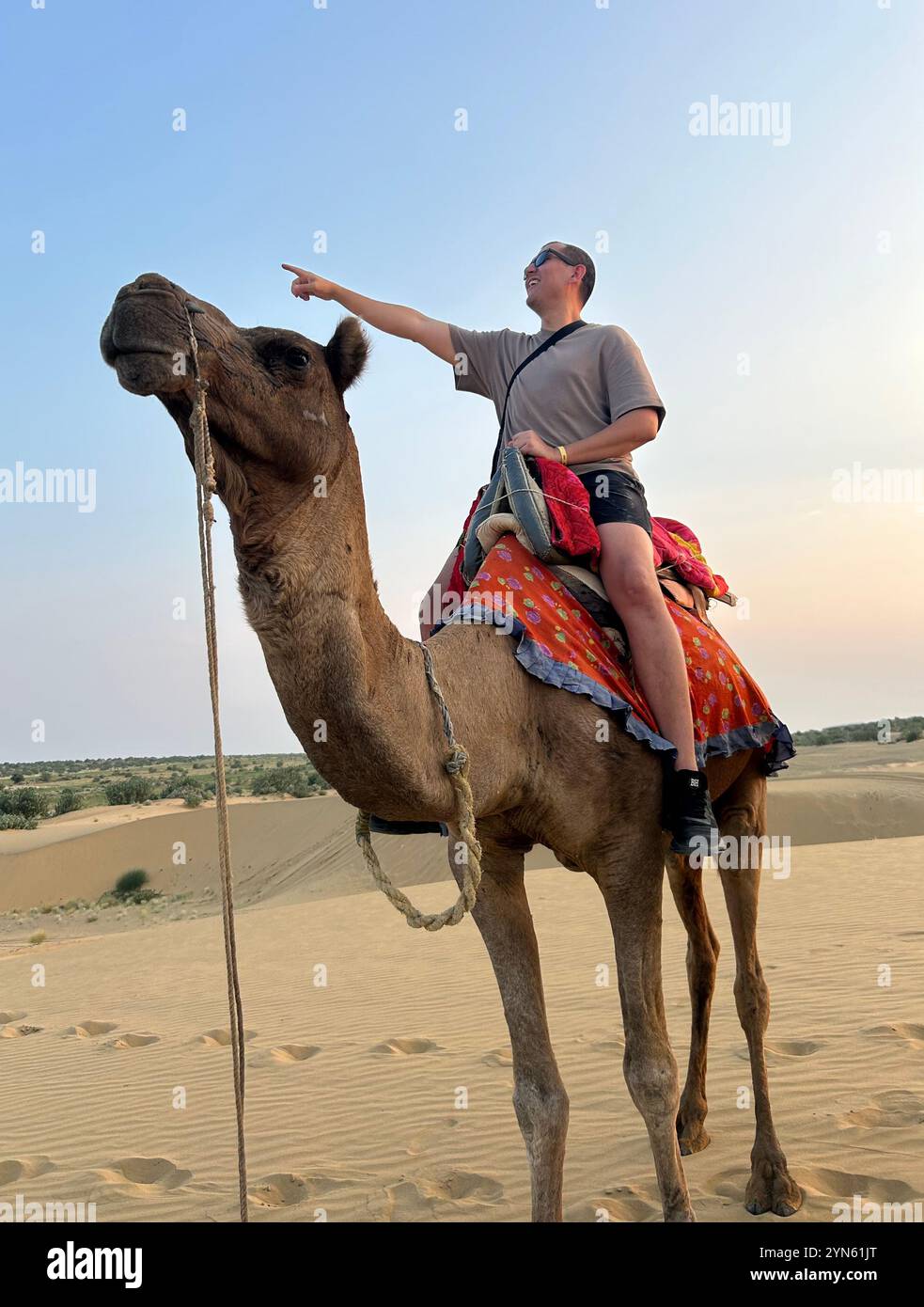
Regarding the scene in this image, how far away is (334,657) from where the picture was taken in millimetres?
2639

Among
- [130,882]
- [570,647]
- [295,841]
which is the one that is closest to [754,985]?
[570,647]

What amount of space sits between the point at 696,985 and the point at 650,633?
2.59 m

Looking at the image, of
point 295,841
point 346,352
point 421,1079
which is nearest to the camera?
point 346,352

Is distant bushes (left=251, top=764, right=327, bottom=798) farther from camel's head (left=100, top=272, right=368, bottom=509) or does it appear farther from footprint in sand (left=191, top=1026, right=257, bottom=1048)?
camel's head (left=100, top=272, right=368, bottom=509)

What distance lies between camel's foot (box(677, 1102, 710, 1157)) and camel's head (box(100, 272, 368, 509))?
4.06m

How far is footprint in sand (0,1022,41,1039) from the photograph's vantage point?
1012cm

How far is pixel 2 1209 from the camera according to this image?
5.31 meters

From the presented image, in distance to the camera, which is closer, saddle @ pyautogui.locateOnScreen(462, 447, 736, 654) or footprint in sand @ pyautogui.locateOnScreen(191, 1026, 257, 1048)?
saddle @ pyautogui.locateOnScreen(462, 447, 736, 654)

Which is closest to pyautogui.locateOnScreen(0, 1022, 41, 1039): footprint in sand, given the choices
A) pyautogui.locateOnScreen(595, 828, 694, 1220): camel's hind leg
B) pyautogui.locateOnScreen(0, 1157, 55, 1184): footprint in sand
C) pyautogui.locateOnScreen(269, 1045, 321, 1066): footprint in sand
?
pyautogui.locateOnScreen(269, 1045, 321, 1066): footprint in sand

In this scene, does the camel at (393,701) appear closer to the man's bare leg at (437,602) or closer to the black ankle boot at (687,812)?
the black ankle boot at (687,812)

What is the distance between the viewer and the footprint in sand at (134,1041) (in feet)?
30.1

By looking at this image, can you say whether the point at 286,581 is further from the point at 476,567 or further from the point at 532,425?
the point at 532,425

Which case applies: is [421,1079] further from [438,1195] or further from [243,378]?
[243,378]

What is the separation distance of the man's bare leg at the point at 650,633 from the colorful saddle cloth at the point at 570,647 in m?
0.07
